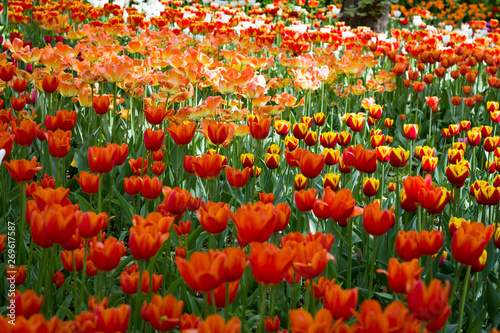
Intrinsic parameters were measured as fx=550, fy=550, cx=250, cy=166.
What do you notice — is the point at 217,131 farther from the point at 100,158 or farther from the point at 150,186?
the point at 100,158

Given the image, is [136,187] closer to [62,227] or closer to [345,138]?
[62,227]

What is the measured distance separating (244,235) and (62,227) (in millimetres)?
Answer: 412

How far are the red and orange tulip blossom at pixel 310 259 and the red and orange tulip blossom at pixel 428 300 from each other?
23 centimetres

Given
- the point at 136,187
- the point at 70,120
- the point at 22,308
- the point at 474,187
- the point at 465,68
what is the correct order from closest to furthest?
the point at 22,308
the point at 136,187
the point at 474,187
the point at 70,120
the point at 465,68

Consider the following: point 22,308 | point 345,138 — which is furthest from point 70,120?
point 22,308

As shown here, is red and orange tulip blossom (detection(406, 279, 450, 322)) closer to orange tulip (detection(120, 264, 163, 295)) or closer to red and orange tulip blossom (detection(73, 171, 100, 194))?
orange tulip (detection(120, 264, 163, 295))

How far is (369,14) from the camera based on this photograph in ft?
30.1

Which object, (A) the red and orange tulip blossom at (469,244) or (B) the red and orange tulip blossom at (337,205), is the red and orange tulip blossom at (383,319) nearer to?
(A) the red and orange tulip blossom at (469,244)

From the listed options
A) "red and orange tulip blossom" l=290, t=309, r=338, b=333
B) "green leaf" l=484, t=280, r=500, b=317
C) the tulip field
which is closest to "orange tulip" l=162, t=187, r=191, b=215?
the tulip field

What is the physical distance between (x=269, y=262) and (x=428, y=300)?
1.01 feet

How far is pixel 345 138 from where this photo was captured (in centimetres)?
269

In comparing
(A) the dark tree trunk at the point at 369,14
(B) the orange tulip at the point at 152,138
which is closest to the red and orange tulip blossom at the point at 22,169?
(B) the orange tulip at the point at 152,138

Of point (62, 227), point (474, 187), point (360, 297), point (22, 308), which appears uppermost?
point (62, 227)

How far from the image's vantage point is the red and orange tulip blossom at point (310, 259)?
1199 mm
